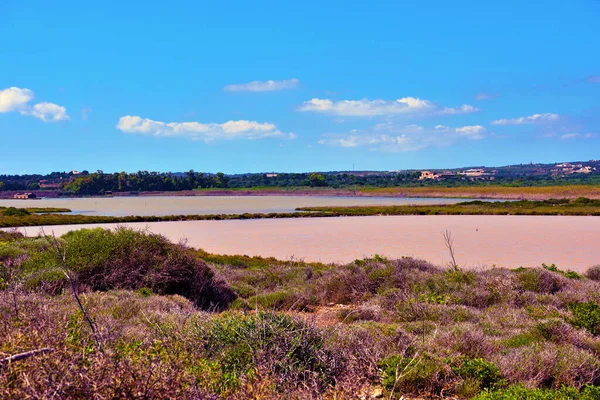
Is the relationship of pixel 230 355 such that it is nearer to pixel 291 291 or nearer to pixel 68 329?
pixel 68 329

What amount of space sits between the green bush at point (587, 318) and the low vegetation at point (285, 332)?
0.09 feet

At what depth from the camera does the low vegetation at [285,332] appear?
12.6ft

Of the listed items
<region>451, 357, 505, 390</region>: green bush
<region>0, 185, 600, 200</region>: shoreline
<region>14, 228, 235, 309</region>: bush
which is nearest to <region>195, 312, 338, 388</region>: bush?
<region>451, 357, 505, 390</region>: green bush

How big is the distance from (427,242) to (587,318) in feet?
86.5

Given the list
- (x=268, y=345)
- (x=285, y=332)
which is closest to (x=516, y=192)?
(x=285, y=332)

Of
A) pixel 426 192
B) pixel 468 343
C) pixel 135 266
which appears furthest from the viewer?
pixel 426 192

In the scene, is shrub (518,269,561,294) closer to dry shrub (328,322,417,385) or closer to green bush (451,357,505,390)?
dry shrub (328,322,417,385)

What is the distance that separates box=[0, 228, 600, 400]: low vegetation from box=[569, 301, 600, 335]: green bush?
0.03m

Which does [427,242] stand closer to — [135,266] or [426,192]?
[135,266]

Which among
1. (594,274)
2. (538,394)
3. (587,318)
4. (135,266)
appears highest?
(135,266)

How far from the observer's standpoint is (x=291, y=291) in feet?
41.8

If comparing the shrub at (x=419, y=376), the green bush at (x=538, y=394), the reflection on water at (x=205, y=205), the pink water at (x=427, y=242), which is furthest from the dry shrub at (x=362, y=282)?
the reflection on water at (x=205, y=205)

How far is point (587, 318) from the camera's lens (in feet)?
29.5

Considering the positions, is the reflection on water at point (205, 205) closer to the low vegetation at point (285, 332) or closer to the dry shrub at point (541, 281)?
the low vegetation at point (285, 332)
